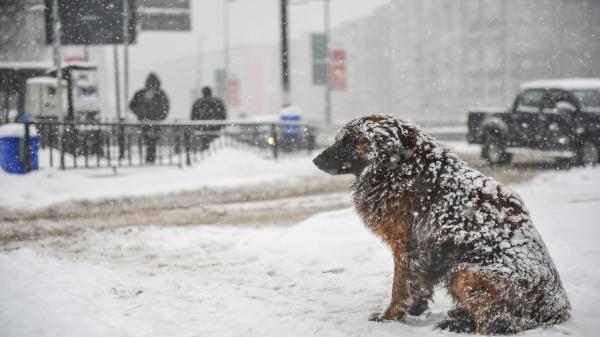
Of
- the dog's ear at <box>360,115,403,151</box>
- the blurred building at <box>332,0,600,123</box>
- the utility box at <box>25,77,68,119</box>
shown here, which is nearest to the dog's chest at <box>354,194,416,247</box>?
the dog's ear at <box>360,115,403,151</box>

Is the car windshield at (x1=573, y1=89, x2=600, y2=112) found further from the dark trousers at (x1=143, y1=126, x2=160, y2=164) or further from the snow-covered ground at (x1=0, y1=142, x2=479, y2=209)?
the dark trousers at (x1=143, y1=126, x2=160, y2=164)

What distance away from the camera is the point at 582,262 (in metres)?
4.86

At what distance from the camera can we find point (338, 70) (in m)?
28.1

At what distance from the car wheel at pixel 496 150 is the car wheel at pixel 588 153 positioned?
208cm

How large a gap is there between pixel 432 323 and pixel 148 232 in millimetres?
4867

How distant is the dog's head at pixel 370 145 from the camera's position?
362cm

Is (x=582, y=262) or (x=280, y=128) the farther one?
(x=280, y=128)

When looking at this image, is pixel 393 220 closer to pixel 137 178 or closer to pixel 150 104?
pixel 137 178

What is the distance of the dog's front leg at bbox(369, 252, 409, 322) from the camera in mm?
3578

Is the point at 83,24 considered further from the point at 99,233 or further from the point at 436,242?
the point at 436,242

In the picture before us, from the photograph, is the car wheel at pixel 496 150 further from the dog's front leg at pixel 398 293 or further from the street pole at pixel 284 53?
the dog's front leg at pixel 398 293

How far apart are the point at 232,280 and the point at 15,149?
9.33 meters

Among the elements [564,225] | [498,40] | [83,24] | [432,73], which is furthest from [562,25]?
[564,225]

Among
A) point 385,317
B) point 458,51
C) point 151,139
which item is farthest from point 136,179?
point 458,51
